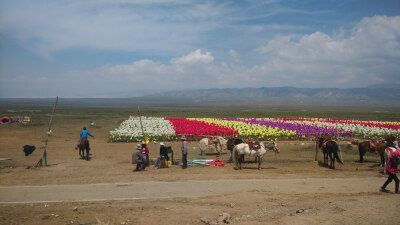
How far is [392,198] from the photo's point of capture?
33.3ft

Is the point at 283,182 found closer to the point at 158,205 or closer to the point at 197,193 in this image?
the point at 197,193

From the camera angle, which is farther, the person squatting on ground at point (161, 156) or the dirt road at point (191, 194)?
the person squatting on ground at point (161, 156)

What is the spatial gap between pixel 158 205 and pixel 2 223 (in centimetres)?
467

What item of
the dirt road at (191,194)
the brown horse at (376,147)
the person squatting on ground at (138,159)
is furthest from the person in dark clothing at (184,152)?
the brown horse at (376,147)

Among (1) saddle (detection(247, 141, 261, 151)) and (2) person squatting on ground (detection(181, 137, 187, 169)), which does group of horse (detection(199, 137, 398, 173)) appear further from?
(2) person squatting on ground (detection(181, 137, 187, 169))

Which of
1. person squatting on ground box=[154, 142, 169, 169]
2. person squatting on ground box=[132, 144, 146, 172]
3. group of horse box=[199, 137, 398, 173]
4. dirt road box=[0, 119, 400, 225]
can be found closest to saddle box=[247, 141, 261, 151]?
group of horse box=[199, 137, 398, 173]

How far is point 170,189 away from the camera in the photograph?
1200 cm

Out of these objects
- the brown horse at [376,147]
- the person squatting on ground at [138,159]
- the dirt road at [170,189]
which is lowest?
the dirt road at [170,189]

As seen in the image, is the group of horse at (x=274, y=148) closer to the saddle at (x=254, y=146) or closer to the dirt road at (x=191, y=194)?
the saddle at (x=254, y=146)

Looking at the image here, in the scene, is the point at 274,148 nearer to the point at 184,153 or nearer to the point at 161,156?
the point at 184,153

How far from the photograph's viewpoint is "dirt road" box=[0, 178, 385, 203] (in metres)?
11.0

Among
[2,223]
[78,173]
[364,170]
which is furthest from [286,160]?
[2,223]

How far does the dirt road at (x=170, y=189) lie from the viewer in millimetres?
10992

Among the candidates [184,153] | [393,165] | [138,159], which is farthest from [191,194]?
[393,165]
